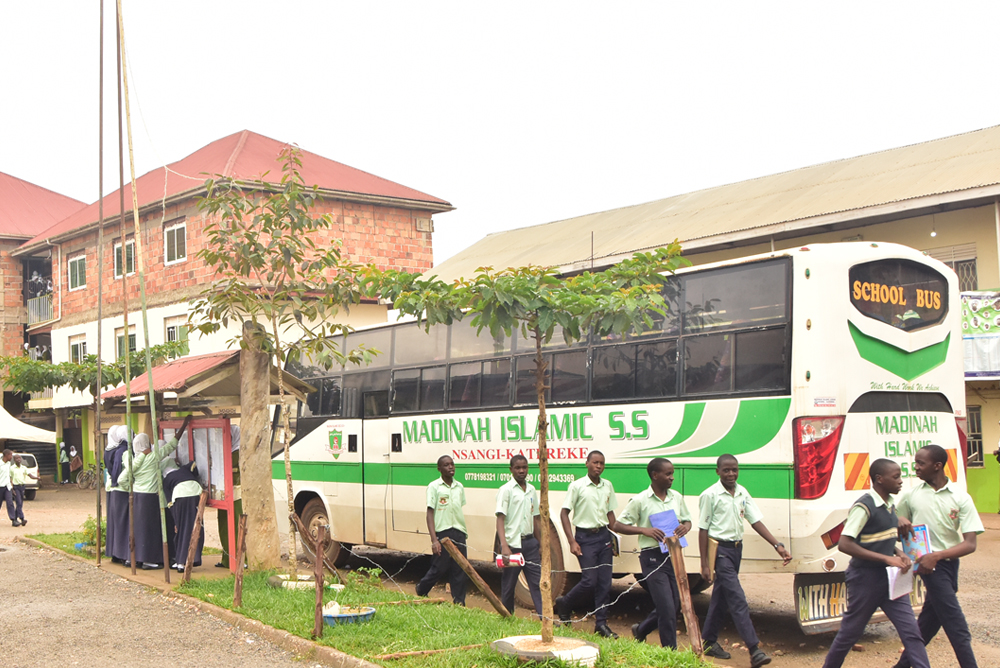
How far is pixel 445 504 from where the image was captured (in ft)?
30.1

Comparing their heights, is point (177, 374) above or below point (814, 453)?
above

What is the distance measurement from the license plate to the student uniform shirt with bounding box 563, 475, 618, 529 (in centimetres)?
160

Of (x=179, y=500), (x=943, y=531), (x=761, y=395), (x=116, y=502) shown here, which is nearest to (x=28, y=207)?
(x=116, y=502)

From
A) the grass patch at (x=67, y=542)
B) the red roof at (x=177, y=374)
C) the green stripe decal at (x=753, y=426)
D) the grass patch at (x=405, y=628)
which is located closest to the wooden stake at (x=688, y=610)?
the grass patch at (x=405, y=628)

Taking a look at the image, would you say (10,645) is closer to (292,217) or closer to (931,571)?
(292,217)

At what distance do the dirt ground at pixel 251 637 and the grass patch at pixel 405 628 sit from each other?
1.33 ft

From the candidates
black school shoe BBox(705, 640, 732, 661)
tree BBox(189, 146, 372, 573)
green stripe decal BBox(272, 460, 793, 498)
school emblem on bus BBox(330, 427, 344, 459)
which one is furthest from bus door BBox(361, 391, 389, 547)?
black school shoe BBox(705, 640, 732, 661)

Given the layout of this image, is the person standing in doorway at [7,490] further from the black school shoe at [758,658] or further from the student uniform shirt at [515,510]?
the black school shoe at [758,658]

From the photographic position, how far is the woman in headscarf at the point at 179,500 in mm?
11773

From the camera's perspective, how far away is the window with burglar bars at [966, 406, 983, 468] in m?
18.3

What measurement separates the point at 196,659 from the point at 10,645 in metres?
1.79

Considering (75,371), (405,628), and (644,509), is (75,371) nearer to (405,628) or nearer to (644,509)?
(405,628)

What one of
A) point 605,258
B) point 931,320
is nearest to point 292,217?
point 931,320

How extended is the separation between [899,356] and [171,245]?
86.6 ft
